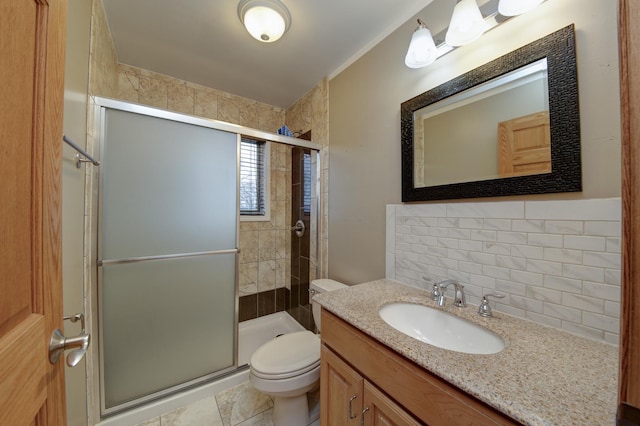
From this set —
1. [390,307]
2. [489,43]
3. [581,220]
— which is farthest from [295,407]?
[489,43]

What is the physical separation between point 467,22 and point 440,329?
1297 mm

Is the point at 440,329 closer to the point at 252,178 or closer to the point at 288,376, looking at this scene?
the point at 288,376

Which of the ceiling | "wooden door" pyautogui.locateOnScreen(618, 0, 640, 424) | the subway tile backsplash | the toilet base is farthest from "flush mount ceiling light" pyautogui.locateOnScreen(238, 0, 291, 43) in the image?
the toilet base

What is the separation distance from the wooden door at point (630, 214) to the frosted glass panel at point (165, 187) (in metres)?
1.66

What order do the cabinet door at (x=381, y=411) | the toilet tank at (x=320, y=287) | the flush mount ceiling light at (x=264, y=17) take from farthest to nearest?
1. the toilet tank at (x=320, y=287)
2. the flush mount ceiling light at (x=264, y=17)
3. the cabinet door at (x=381, y=411)

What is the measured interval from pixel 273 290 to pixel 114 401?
1.42 m

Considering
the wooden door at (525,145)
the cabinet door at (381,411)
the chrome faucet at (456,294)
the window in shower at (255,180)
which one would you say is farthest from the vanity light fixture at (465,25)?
the window in shower at (255,180)

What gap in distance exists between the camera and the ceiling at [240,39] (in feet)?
4.25

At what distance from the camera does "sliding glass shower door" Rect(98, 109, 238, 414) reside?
127 cm

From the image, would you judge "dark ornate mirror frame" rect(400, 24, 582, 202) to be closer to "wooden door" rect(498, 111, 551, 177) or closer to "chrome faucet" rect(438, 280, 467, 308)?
"wooden door" rect(498, 111, 551, 177)

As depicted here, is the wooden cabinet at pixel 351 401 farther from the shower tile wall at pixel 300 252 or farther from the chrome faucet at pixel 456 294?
the shower tile wall at pixel 300 252

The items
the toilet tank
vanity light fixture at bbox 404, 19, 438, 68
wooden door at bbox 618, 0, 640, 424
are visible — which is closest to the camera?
wooden door at bbox 618, 0, 640, 424

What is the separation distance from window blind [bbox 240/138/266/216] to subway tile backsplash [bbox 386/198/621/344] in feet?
5.76

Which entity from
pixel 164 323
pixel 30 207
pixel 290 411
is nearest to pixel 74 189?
pixel 30 207
